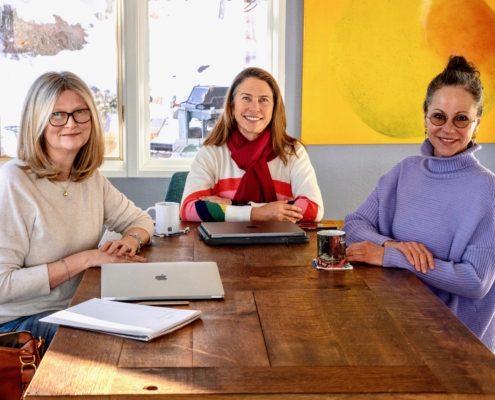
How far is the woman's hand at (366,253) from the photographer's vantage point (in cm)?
182

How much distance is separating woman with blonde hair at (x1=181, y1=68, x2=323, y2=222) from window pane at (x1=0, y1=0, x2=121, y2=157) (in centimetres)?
119

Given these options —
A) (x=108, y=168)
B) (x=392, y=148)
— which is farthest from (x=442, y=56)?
(x=108, y=168)

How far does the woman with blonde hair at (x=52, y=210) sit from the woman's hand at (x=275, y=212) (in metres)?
0.47

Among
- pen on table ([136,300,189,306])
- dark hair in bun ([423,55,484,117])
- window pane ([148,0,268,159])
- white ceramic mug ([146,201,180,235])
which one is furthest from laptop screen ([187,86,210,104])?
pen on table ([136,300,189,306])

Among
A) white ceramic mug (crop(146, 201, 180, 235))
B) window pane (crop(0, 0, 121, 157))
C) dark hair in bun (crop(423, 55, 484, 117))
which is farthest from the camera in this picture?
window pane (crop(0, 0, 121, 157))

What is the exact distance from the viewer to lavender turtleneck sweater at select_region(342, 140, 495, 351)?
1.78m

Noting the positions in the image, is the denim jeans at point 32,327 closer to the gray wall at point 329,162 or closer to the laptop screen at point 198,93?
the gray wall at point 329,162

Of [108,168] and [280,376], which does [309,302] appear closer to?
[280,376]

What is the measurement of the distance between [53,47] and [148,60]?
54 cm

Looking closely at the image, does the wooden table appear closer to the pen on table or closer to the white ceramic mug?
the pen on table

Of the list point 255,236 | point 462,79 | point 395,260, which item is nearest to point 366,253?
point 395,260

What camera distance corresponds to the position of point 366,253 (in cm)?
183

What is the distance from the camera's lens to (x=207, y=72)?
3.86 metres

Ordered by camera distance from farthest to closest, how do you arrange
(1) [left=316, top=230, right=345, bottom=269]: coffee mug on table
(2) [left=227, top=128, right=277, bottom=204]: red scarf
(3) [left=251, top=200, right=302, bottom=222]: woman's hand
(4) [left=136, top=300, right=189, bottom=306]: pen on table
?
1. (2) [left=227, top=128, right=277, bottom=204]: red scarf
2. (3) [left=251, top=200, right=302, bottom=222]: woman's hand
3. (1) [left=316, top=230, right=345, bottom=269]: coffee mug on table
4. (4) [left=136, top=300, right=189, bottom=306]: pen on table
